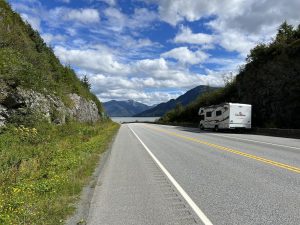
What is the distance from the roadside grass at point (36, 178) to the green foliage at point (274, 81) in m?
25.9

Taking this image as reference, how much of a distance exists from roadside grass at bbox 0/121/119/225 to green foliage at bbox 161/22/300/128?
25.9 m

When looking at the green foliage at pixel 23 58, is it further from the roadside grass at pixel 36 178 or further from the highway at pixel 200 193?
the highway at pixel 200 193

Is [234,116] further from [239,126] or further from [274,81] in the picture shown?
[274,81]

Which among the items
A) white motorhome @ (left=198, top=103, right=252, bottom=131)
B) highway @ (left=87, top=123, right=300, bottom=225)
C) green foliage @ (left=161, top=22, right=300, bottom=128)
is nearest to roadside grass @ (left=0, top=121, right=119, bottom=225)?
highway @ (left=87, top=123, right=300, bottom=225)

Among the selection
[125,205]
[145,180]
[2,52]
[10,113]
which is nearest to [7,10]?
[2,52]

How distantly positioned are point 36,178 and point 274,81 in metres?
34.9

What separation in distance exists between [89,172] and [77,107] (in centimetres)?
3150

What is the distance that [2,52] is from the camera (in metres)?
24.5

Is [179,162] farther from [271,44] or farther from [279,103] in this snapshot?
[271,44]

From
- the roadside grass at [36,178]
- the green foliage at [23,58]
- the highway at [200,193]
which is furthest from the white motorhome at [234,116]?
the highway at [200,193]

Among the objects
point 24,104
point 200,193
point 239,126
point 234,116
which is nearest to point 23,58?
point 24,104

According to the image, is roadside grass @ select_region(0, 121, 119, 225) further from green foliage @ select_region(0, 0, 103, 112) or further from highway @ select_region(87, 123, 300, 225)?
green foliage @ select_region(0, 0, 103, 112)

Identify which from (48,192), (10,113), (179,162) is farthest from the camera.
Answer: (10,113)

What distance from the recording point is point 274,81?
41.1 meters
